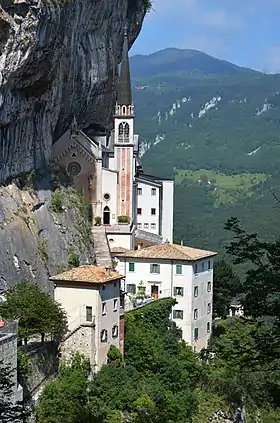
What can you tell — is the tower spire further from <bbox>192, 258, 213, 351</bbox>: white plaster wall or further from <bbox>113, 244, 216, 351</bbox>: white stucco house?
<bbox>192, 258, 213, 351</bbox>: white plaster wall

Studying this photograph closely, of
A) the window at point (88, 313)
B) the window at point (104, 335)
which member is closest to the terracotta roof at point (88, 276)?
the window at point (88, 313)

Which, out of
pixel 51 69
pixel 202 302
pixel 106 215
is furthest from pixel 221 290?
pixel 51 69

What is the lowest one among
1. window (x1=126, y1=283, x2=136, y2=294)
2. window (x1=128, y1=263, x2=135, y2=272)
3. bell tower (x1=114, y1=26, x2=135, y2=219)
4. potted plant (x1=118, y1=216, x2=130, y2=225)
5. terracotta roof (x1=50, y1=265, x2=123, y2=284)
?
window (x1=126, y1=283, x2=136, y2=294)

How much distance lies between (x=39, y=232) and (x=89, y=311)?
1148cm

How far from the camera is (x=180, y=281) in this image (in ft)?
152

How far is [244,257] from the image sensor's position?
16.5 meters

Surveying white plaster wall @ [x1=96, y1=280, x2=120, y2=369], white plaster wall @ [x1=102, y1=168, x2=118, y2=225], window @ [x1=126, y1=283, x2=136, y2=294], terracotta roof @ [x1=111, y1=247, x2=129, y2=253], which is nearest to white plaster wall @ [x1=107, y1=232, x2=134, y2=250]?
terracotta roof @ [x1=111, y1=247, x2=129, y2=253]

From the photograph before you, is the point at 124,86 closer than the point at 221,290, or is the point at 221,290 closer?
the point at 221,290

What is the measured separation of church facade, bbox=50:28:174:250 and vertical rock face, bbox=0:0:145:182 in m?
1.16

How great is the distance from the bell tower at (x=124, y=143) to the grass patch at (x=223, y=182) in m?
80.9

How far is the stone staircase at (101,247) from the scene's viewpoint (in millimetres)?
49009

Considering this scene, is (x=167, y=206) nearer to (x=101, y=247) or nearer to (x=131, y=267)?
(x=101, y=247)

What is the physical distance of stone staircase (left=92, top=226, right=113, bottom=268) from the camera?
49.0 meters

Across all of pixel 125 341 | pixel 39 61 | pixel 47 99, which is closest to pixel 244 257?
pixel 125 341
